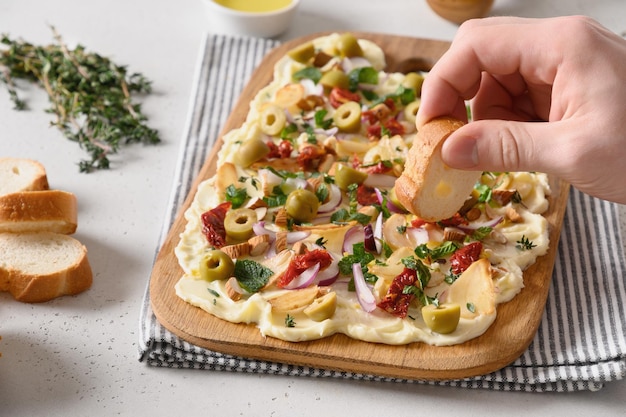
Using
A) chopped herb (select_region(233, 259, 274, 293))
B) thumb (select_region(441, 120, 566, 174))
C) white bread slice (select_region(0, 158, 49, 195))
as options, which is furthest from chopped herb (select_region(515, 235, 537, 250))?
white bread slice (select_region(0, 158, 49, 195))

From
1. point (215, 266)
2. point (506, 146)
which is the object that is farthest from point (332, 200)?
point (506, 146)

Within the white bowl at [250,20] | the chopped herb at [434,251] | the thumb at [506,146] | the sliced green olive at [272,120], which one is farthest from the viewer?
the white bowl at [250,20]

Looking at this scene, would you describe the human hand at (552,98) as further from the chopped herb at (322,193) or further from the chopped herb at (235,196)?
the chopped herb at (235,196)

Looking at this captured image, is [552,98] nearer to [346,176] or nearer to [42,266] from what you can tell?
[346,176]

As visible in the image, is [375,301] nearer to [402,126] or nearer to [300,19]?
[402,126]

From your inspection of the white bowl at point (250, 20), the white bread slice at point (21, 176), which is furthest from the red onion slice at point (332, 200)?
the white bowl at point (250, 20)

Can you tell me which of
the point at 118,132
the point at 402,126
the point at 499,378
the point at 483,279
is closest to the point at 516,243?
the point at 483,279

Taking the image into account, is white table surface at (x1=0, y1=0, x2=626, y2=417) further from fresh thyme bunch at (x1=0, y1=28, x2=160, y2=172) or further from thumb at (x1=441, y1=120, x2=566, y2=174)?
thumb at (x1=441, y1=120, x2=566, y2=174)

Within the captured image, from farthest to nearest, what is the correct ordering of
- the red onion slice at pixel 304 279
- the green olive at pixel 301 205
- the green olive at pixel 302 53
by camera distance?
the green olive at pixel 302 53 < the green olive at pixel 301 205 < the red onion slice at pixel 304 279
